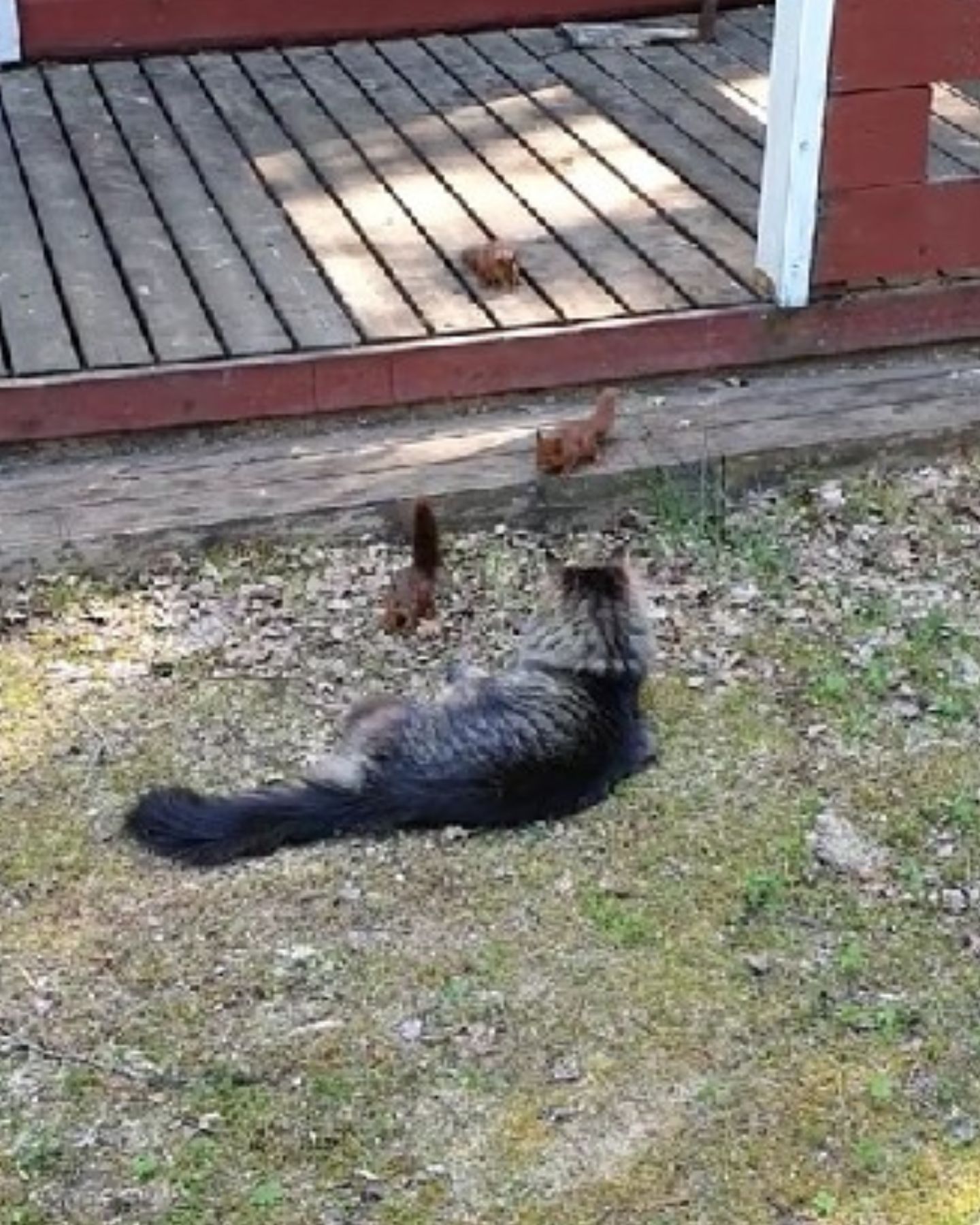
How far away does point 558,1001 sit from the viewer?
3.08 m

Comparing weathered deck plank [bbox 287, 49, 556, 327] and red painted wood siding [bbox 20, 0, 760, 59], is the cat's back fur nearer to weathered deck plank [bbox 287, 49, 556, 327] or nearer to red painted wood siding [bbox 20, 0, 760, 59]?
weathered deck plank [bbox 287, 49, 556, 327]

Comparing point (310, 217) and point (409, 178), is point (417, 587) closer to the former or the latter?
point (310, 217)

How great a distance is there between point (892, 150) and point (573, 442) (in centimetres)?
92

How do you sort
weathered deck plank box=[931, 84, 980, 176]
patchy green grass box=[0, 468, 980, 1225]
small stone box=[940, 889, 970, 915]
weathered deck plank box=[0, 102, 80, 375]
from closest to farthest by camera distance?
patchy green grass box=[0, 468, 980, 1225], small stone box=[940, 889, 970, 915], weathered deck plank box=[0, 102, 80, 375], weathered deck plank box=[931, 84, 980, 176]

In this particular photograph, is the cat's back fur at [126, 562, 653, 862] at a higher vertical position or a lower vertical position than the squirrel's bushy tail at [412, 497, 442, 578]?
lower

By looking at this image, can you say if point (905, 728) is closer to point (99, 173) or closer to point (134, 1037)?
point (134, 1037)

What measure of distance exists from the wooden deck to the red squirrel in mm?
37

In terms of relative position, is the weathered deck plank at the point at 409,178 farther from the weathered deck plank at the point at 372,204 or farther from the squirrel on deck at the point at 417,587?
the squirrel on deck at the point at 417,587

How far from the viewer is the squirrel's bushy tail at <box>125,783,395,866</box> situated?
334 cm

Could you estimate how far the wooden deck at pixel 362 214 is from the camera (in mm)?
4379

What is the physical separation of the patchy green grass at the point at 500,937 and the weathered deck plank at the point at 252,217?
0.60 metres

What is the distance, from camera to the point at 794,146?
4398mm

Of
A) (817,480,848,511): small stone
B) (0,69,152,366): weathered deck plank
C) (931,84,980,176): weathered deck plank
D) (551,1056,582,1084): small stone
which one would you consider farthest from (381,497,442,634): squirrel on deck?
(931,84,980,176): weathered deck plank

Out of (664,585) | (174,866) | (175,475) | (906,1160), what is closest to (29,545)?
(175,475)
